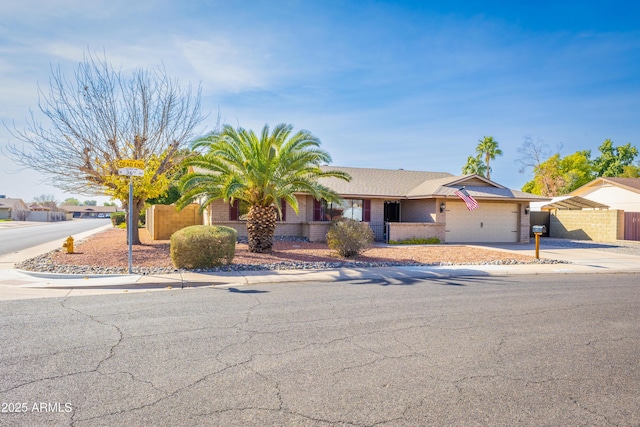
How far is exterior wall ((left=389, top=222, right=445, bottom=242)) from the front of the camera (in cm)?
2297

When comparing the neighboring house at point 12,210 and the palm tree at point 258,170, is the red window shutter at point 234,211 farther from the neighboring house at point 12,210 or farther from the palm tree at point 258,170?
the neighboring house at point 12,210

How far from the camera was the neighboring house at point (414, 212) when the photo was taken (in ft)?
75.4

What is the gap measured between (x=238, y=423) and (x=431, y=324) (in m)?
4.18

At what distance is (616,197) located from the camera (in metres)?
34.6

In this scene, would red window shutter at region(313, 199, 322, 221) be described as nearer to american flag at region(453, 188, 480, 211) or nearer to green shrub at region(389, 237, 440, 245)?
green shrub at region(389, 237, 440, 245)

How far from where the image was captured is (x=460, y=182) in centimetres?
2505

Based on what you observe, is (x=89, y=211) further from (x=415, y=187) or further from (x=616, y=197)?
(x=616, y=197)

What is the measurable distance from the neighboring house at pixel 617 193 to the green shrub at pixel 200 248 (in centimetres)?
3271

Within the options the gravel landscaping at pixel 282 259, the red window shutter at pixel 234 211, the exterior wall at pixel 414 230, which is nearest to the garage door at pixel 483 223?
the exterior wall at pixel 414 230

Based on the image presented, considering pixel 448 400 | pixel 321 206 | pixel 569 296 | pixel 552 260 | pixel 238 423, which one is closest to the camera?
pixel 238 423

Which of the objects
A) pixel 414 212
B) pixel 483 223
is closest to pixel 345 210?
pixel 414 212

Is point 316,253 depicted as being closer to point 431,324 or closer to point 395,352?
point 431,324

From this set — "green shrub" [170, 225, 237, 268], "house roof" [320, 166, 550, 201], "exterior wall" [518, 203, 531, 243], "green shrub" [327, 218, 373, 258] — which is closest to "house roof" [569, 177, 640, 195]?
"house roof" [320, 166, 550, 201]

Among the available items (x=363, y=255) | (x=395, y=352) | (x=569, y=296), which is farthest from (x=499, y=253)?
(x=395, y=352)
